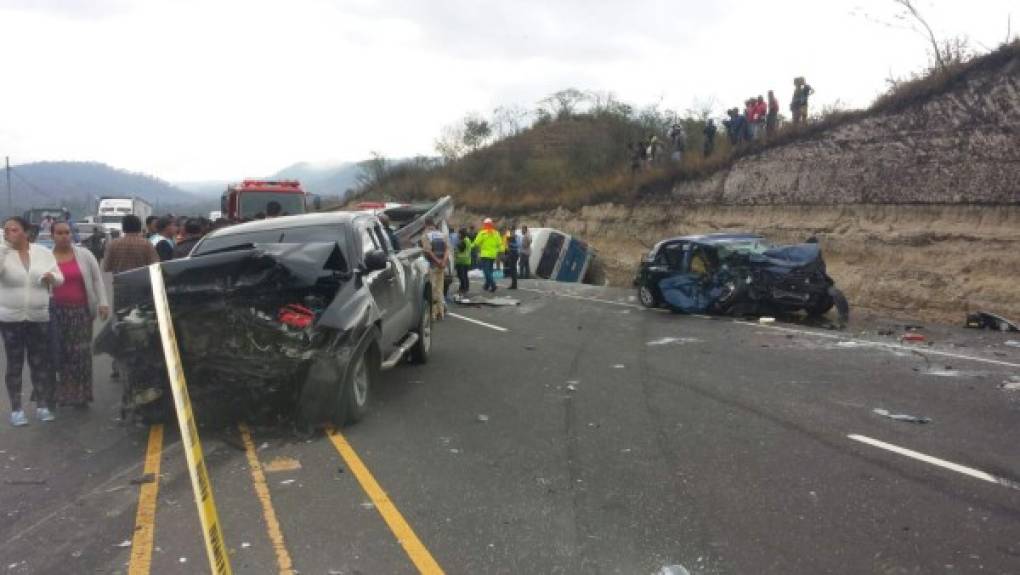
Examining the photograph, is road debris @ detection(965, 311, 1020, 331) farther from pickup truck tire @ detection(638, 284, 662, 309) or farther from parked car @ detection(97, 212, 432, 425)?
Answer: parked car @ detection(97, 212, 432, 425)

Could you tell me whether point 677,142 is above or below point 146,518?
above

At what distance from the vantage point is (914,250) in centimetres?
1761

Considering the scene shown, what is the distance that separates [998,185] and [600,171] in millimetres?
21506

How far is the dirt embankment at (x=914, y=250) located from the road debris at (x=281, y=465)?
1399 centimetres

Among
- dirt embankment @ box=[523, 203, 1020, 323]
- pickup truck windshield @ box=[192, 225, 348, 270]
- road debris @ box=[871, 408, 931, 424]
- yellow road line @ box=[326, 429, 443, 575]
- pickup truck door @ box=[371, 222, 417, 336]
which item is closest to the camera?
yellow road line @ box=[326, 429, 443, 575]

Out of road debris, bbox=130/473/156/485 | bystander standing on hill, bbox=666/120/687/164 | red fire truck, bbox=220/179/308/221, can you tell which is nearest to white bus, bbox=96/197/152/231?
red fire truck, bbox=220/179/308/221

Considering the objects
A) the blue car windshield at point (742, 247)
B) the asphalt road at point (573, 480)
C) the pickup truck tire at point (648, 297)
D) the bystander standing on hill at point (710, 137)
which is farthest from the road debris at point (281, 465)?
the bystander standing on hill at point (710, 137)

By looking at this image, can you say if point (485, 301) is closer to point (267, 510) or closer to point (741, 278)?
point (741, 278)

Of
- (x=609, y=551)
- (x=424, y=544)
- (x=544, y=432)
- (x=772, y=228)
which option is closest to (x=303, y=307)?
(x=544, y=432)

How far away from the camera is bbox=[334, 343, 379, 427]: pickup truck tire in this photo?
6660 mm

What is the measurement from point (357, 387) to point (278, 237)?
82.1 inches

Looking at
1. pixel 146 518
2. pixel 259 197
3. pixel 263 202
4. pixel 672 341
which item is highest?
pixel 259 197

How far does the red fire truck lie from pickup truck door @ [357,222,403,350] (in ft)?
34.6

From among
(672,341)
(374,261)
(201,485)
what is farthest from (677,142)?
(201,485)
